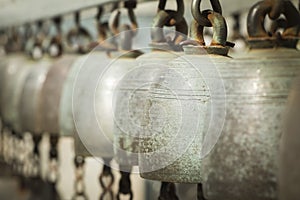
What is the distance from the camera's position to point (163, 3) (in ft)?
4.37

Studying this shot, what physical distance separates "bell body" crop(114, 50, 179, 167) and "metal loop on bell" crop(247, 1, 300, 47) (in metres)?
A: 0.16

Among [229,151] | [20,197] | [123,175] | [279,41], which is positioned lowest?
[20,197]

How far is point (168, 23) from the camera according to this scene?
1328mm

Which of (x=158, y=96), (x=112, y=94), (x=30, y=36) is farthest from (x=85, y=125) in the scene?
(x=30, y=36)

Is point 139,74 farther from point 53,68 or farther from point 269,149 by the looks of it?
point 53,68

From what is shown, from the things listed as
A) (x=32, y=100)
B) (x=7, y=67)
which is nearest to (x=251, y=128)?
(x=32, y=100)

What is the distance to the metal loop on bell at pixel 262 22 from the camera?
1.15 m

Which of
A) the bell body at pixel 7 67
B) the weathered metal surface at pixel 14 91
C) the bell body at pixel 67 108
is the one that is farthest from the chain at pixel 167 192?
the bell body at pixel 7 67

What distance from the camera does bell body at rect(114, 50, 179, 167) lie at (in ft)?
4.17

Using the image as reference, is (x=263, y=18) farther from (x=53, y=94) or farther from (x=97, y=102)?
(x=53, y=94)

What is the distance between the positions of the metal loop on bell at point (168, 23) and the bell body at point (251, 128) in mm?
218

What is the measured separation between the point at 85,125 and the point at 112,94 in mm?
114

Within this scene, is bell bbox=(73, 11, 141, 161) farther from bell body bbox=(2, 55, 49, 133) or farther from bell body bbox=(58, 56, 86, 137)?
bell body bbox=(2, 55, 49, 133)

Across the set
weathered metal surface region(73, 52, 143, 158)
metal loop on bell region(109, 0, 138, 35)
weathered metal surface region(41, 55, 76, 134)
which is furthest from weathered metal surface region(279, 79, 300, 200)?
weathered metal surface region(41, 55, 76, 134)
